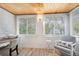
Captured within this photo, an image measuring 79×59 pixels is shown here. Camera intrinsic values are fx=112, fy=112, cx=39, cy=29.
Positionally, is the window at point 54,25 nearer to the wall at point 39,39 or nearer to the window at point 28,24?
the wall at point 39,39

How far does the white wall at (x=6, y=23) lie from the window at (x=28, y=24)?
0.52 feet

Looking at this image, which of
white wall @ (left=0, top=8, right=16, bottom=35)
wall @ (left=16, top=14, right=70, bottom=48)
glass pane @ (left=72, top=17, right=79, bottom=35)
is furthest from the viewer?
wall @ (left=16, top=14, right=70, bottom=48)

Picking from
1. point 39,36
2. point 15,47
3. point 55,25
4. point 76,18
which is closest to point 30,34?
point 39,36

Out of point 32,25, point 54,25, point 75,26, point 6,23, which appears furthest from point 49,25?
point 6,23

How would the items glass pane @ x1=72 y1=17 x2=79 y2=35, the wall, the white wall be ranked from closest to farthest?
the white wall, glass pane @ x1=72 y1=17 x2=79 y2=35, the wall

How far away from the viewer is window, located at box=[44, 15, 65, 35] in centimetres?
200

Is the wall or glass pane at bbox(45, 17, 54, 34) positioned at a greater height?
glass pane at bbox(45, 17, 54, 34)

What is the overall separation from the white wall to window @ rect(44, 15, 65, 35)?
60 centimetres

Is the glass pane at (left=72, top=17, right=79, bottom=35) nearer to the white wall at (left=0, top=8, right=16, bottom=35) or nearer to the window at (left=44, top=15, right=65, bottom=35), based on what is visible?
the window at (left=44, top=15, right=65, bottom=35)

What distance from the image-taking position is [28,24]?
2016mm

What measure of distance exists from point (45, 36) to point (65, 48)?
0.43 meters

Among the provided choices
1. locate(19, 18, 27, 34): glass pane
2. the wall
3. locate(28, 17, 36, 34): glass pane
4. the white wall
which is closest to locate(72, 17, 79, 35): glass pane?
the wall

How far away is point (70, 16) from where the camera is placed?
1.93 m

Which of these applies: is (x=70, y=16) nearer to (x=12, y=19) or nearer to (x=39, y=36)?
(x=39, y=36)
